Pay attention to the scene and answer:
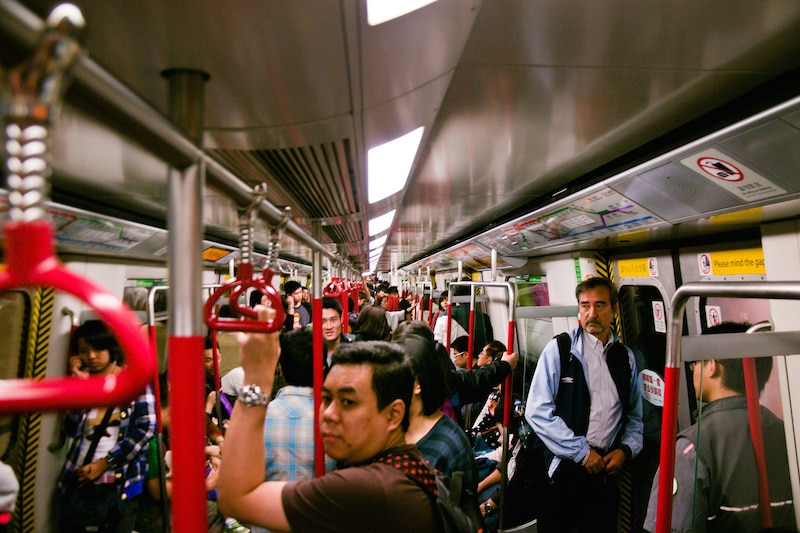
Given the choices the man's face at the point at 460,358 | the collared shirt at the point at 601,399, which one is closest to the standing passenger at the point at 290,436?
the collared shirt at the point at 601,399

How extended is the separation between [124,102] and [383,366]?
4.29 feet

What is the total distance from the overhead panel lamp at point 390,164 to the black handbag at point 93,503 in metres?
2.61

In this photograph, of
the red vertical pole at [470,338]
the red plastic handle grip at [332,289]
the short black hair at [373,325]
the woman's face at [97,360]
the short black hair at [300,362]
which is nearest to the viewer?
the short black hair at [300,362]

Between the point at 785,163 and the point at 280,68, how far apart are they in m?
2.04

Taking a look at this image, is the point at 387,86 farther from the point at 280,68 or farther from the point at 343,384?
the point at 343,384

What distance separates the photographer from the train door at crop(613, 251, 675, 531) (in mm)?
3842

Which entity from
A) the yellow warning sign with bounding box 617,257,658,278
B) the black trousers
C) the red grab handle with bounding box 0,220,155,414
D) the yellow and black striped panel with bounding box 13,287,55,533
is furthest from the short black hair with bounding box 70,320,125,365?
the yellow warning sign with bounding box 617,257,658,278

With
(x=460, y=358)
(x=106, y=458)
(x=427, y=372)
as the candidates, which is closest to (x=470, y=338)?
(x=460, y=358)

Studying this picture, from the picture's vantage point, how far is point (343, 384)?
61.7 inches

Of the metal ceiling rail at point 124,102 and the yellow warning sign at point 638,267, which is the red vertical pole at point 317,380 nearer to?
the metal ceiling rail at point 124,102

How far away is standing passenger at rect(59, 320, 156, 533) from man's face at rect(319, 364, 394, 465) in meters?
2.27

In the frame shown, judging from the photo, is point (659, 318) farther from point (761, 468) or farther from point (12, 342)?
point (12, 342)

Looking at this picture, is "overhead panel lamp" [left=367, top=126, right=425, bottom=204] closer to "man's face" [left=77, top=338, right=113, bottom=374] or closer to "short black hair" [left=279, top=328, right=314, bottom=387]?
"short black hair" [left=279, top=328, right=314, bottom=387]

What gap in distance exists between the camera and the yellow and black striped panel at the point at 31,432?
135 inches
